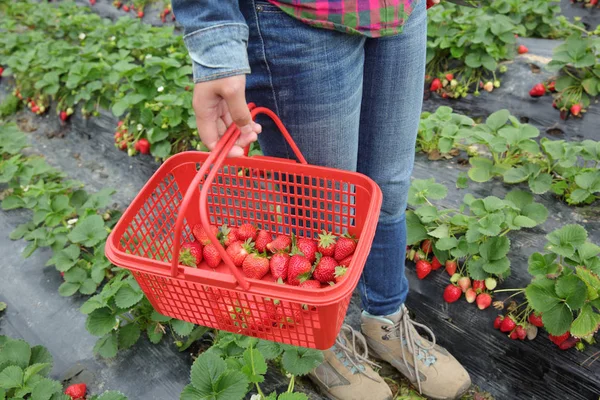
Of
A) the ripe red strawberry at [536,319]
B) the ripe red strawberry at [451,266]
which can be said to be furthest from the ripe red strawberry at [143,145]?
the ripe red strawberry at [536,319]

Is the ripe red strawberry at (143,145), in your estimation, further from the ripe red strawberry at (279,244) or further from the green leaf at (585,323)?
the green leaf at (585,323)

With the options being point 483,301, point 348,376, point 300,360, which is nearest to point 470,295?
point 483,301

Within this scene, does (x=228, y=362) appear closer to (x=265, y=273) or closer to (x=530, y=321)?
(x=265, y=273)

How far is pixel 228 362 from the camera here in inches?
59.6

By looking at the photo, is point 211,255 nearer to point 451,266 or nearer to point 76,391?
point 76,391

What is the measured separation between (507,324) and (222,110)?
131 centimetres

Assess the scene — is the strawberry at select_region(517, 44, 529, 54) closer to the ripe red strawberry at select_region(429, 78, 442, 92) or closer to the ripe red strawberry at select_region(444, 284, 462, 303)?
the ripe red strawberry at select_region(429, 78, 442, 92)

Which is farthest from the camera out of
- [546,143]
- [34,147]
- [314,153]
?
[34,147]

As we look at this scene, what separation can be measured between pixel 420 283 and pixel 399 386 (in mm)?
423

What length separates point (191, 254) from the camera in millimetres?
1373

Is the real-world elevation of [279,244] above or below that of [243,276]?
below

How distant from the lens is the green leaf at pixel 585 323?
1508 millimetres

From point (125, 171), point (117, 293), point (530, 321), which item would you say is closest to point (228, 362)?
point (117, 293)

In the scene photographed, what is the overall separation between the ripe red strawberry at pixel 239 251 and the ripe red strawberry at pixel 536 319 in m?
1.07
